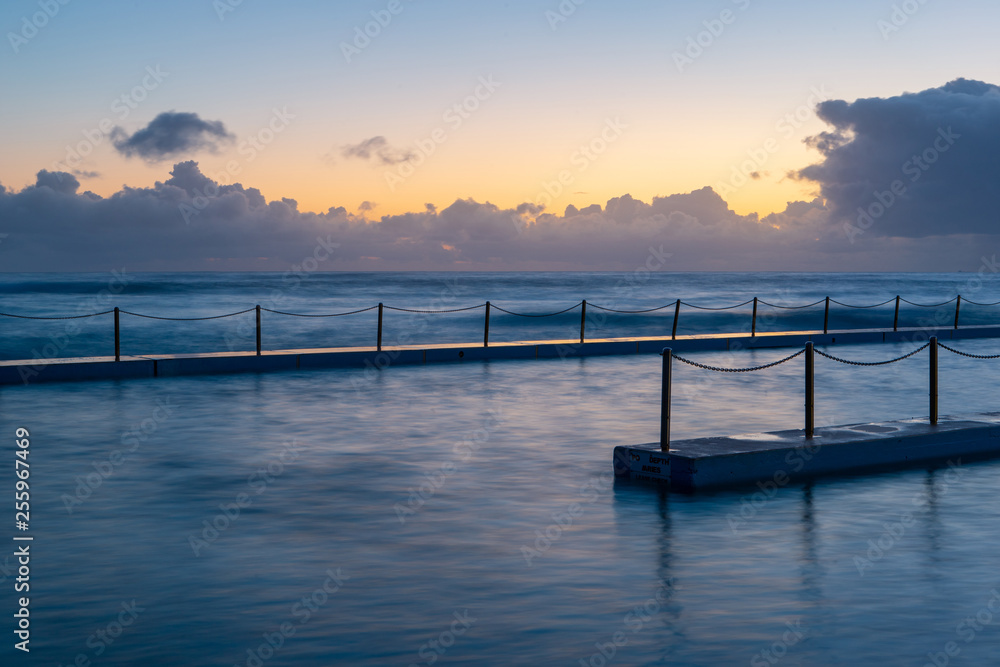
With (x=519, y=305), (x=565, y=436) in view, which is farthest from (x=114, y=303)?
(x=565, y=436)

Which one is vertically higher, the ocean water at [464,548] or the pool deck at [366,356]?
the pool deck at [366,356]

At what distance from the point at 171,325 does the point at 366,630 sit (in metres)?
47.3

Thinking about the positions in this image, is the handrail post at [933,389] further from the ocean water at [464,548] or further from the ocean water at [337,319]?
the ocean water at [337,319]

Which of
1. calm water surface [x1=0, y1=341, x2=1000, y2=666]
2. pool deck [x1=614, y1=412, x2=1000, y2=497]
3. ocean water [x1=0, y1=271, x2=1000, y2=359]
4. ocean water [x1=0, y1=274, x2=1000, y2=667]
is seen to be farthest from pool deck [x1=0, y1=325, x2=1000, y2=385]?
ocean water [x1=0, y1=271, x2=1000, y2=359]

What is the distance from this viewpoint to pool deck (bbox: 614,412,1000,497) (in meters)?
9.31

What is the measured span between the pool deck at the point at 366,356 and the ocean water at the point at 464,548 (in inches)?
157

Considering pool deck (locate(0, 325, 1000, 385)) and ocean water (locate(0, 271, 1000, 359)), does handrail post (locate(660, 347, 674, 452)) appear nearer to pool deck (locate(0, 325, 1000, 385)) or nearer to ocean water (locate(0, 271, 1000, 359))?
pool deck (locate(0, 325, 1000, 385))

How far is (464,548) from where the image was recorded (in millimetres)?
6980

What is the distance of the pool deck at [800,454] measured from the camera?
30.6 feet

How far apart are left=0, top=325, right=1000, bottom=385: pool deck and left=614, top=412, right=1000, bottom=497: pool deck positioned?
11790mm

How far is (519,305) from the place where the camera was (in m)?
83.5

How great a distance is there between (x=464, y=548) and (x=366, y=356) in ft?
48.4

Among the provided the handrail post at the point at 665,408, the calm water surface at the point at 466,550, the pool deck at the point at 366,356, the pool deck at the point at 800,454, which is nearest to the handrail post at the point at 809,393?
the pool deck at the point at 800,454

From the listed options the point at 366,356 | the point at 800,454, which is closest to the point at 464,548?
the point at 800,454
